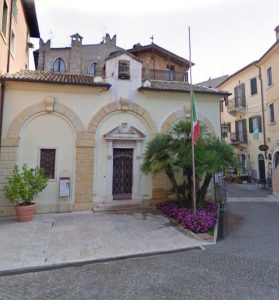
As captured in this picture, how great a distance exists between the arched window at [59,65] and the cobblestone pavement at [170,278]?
21742 mm

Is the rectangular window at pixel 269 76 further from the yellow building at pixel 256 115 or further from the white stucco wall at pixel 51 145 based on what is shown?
the white stucco wall at pixel 51 145

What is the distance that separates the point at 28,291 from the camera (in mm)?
4422

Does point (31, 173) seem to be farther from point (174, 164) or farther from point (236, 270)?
point (236, 270)

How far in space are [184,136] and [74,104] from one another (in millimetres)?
5217

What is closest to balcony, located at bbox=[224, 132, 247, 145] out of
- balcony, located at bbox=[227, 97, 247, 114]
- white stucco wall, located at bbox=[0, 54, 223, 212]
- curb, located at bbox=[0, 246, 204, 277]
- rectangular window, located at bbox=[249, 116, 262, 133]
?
rectangular window, located at bbox=[249, 116, 262, 133]

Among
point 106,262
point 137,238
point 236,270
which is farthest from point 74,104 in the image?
point 236,270

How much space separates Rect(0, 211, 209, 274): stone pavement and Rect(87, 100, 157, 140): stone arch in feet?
13.4

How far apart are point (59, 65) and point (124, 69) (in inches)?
563

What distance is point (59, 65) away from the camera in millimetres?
23328

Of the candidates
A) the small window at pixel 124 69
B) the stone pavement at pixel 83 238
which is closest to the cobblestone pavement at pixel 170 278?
the stone pavement at pixel 83 238

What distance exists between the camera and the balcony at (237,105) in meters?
21.7

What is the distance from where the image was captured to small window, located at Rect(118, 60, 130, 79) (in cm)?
1155

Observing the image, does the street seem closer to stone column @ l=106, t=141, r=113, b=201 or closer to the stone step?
the stone step

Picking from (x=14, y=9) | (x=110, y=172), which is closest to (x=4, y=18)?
(x=14, y=9)
